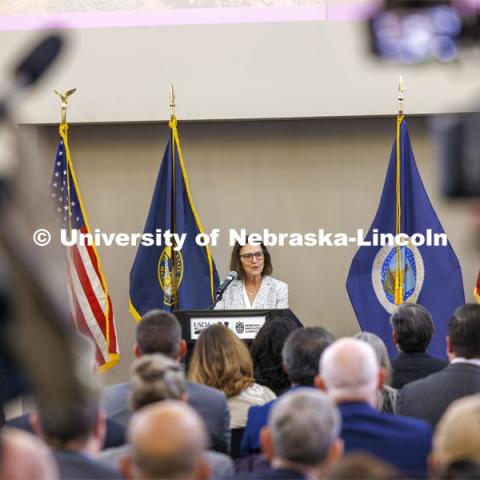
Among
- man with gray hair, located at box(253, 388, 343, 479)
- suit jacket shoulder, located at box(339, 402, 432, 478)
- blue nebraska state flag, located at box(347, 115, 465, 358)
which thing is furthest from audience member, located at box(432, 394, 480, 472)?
blue nebraska state flag, located at box(347, 115, 465, 358)

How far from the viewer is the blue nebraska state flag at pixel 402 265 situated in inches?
252

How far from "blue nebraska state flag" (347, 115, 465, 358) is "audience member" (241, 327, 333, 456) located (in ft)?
9.85

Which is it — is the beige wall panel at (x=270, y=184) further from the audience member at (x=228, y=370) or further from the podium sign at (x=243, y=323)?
the audience member at (x=228, y=370)

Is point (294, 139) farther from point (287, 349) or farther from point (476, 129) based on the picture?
point (476, 129)

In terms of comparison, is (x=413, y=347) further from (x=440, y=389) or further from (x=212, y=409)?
(x=212, y=409)

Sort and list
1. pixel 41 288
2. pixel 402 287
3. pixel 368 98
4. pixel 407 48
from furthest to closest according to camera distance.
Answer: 1. pixel 368 98
2. pixel 402 287
3. pixel 407 48
4. pixel 41 288

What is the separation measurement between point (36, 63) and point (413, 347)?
3.36m

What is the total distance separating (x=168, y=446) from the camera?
1835 millimetres

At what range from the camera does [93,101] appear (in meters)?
7.27

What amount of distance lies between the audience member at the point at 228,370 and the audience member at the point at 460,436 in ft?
5.21

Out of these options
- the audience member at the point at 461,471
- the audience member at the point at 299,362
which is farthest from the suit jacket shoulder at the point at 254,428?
the audience member at the point at 461,471

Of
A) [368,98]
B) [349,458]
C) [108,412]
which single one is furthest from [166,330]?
[368,98]

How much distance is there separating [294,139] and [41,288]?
6.52 m

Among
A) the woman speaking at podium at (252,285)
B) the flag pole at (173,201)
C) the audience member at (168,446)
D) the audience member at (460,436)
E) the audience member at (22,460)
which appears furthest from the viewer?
the flag pole at (173,201)
